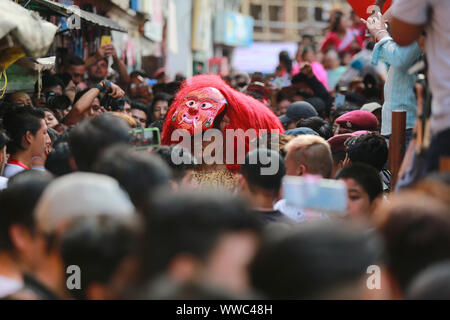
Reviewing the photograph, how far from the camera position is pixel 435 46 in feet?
9.94

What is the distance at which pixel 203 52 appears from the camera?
23.2 metres

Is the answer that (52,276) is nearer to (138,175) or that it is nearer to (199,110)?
(138,175)

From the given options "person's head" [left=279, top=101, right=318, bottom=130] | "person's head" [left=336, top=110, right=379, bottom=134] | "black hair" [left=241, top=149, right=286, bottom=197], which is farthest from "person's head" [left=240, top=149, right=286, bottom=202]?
"person's head" [left=279, top=101, right=318, bottom=130]

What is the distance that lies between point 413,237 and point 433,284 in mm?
A: 203

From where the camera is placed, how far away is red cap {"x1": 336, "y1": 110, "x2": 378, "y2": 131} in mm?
5746

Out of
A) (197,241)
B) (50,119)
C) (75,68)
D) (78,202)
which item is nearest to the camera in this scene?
(197,241)

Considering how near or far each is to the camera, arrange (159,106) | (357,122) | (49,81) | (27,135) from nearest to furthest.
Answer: (27,135), (357,122), (49,81), (159,106)

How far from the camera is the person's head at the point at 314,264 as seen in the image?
192cm

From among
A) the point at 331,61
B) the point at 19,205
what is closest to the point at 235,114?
the point at 19,205

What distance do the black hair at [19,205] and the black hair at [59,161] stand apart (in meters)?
0.98

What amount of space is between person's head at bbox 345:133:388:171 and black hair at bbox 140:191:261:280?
2.42 meters

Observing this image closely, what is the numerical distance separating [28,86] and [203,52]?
17.5 meters

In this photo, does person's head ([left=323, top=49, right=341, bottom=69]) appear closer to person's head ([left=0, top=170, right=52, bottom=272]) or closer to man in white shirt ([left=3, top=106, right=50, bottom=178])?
man in white shirt ([left=3, top=106, right=50, bottom=178])
